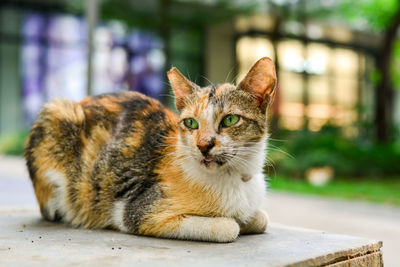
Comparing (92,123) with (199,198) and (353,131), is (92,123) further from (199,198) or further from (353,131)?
(353,131)

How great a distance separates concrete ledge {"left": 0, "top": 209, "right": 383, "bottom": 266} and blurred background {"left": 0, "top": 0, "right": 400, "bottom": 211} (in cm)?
1234

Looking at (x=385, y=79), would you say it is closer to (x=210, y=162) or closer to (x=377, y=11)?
(x=377, y=11)

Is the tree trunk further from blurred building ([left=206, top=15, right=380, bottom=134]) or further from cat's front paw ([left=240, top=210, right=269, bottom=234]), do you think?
cat's front paw ([left=240, top=210, right=269, bottom=234])

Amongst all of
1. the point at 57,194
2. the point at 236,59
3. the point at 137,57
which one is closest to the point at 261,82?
the point at 57,194

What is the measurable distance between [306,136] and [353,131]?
552 cm

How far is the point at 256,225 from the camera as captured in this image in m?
3.44

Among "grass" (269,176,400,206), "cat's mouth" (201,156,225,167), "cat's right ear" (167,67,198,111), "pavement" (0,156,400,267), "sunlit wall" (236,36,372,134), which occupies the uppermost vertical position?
"sunlit wall" (236,36,372,134)

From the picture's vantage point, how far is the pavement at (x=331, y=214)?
7.50 metres

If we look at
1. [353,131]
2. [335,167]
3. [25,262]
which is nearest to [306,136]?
[335,167]

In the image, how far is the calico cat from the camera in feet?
10.1

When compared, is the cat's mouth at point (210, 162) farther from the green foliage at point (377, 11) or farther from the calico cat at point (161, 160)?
the green foliage at point (377, 11)

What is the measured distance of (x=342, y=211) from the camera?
979 centimetres

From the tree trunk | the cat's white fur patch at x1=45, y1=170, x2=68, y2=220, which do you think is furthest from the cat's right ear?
the tree trunk

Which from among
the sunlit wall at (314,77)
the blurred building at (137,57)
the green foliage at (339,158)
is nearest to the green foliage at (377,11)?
the blurred building at (137,57)
